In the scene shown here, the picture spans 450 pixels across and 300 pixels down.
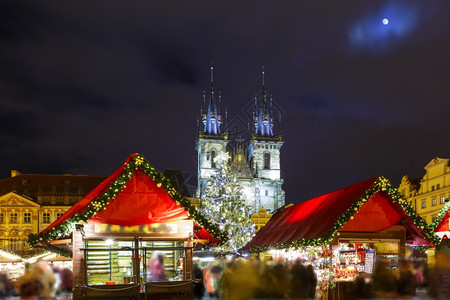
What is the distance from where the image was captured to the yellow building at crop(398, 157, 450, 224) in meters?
51.2

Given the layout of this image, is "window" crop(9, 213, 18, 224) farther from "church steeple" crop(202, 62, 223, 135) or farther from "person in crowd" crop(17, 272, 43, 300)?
"person in crowd" crop(17, 272, 43, 300)

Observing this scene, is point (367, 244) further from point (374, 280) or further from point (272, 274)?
point (272, 274)

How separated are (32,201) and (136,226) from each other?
48.8 meters

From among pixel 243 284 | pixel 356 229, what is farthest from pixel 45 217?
pixel 243 284

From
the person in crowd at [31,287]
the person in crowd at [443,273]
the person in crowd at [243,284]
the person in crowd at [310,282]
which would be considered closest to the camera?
the person in crowd at [243,284]

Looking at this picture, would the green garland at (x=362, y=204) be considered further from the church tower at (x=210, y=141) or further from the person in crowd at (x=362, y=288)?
the church tower at (x=210, y=141)

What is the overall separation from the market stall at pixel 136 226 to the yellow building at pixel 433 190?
38.8 metres

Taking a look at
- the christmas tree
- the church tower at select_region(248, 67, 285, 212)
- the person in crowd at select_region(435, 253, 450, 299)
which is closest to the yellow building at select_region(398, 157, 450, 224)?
the christmas tree

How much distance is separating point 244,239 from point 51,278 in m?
31.1

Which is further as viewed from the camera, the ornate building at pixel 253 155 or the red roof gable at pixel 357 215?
the ornate building at pixel 253 155

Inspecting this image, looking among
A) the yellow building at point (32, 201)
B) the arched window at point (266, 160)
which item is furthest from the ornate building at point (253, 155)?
the yellow building at point (32, 201)

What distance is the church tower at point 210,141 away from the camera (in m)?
84.9

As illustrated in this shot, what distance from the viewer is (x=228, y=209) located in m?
43.8

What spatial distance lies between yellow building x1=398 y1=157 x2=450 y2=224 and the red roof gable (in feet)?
115
